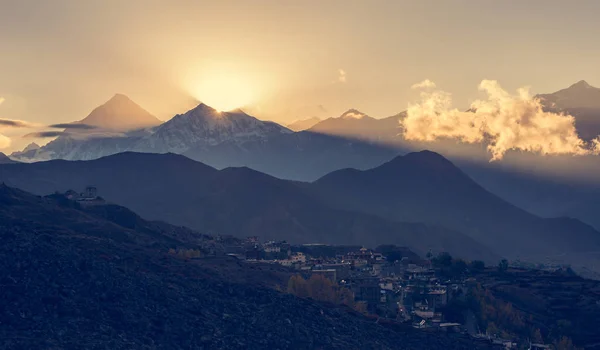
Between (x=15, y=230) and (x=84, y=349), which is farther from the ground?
(x=15, y=230)

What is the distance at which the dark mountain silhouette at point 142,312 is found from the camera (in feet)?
492

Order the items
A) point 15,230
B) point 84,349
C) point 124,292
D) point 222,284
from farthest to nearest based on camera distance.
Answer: point 222,284
point 15,230
point 124,292
point 84,349

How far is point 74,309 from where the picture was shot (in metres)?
156

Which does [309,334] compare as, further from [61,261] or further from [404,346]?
[61,261]

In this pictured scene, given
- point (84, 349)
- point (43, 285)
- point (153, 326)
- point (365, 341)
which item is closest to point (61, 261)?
point (43, 285)

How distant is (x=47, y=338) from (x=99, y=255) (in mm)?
56866

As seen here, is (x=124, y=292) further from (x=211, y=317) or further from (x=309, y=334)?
(x=309, y=334)

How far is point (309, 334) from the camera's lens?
558ft

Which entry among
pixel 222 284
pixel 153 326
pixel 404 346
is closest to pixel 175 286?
pixel 222 284

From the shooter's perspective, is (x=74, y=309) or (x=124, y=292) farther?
(x=124, y=292)

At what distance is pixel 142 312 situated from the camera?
16338 cm

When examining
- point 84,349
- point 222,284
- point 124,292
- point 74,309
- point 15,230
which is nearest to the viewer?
point 84,349

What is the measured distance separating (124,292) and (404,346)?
45.3 m

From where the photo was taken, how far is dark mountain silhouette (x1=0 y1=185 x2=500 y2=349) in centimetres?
14988
